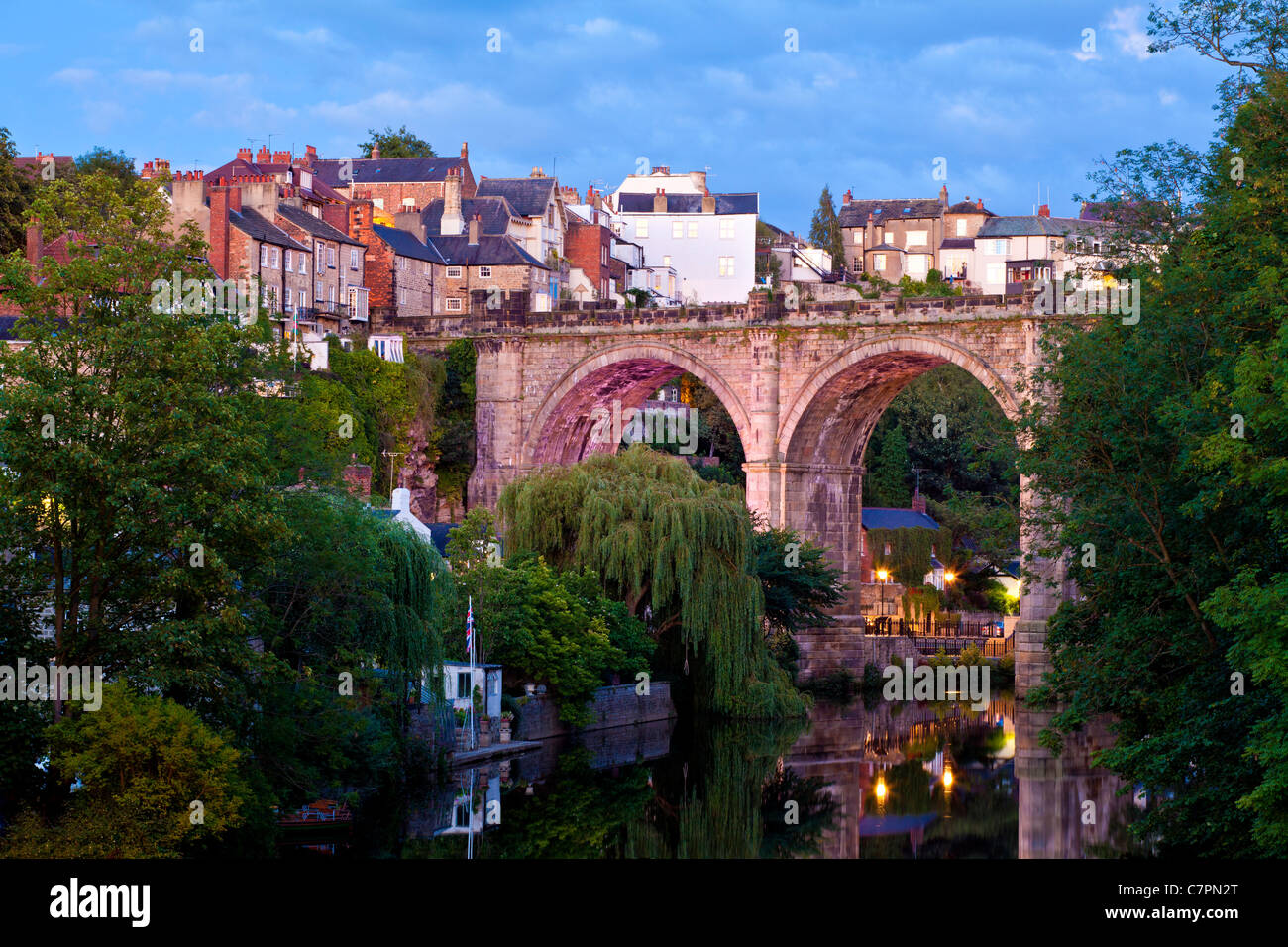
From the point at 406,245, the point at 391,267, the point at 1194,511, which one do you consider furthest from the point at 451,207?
the point at 1194,511

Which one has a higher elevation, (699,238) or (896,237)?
(896,237)

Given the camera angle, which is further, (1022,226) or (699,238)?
(1022,226)

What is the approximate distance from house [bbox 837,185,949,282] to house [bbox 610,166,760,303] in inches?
545

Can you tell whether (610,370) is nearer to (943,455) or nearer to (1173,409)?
(943,455)

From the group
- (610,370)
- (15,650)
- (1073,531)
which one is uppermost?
(610,370)

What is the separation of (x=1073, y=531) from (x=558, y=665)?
47.4 feet

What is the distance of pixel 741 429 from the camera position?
43.8m

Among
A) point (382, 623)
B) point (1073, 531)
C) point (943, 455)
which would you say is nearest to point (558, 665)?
point (382, 623)

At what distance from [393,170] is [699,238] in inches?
579

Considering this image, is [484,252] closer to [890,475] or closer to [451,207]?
[451,207]

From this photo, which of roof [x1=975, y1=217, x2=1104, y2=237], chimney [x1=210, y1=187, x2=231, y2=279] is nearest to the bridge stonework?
chimney [x1=210, y1=187, x2=231, y2=279]

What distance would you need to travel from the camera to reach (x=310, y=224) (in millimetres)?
47031

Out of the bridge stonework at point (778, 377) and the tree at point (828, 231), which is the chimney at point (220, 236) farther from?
the tree at point (828, 231)

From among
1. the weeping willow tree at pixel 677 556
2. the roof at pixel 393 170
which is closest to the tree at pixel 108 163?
the roof at pixel 393 170
